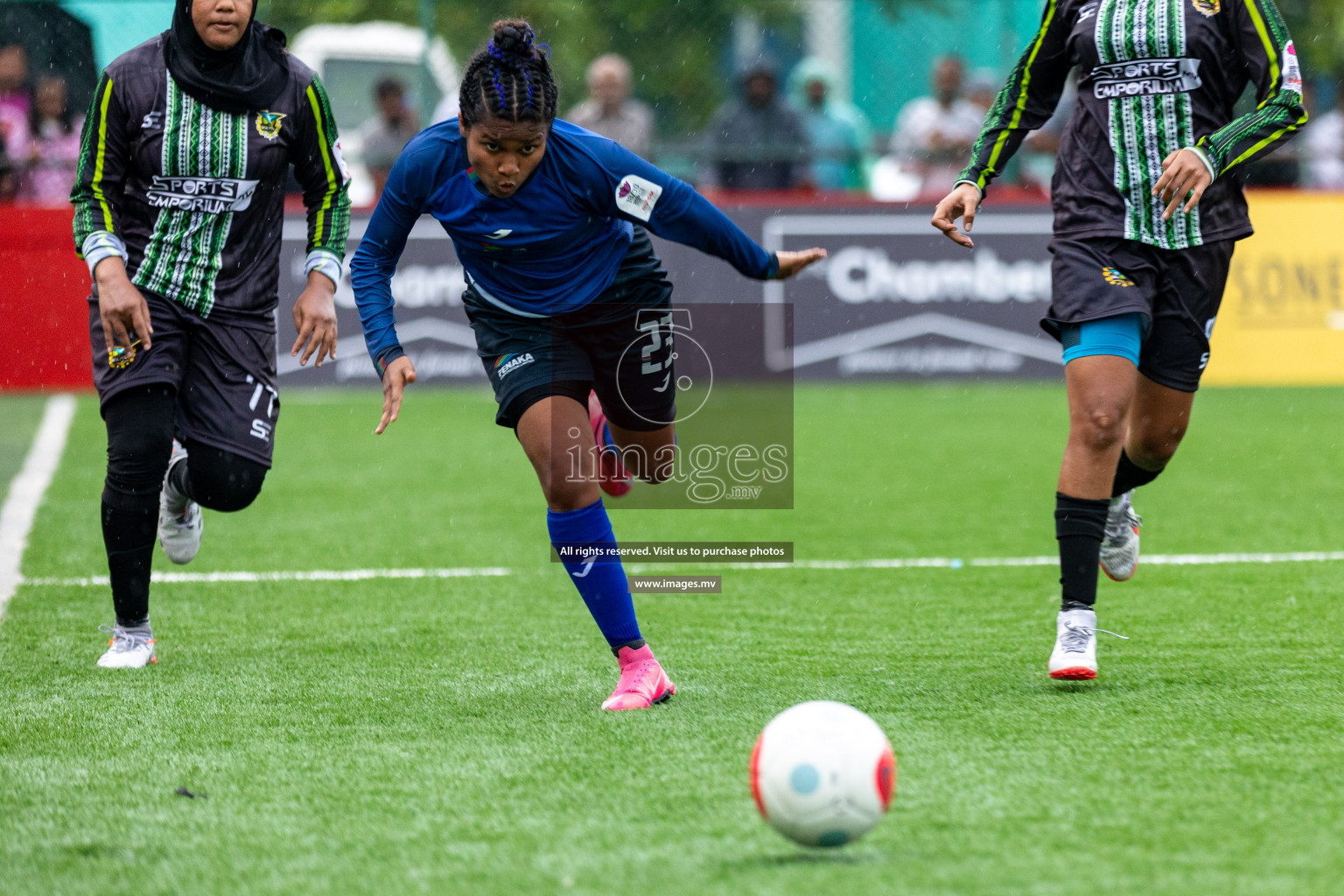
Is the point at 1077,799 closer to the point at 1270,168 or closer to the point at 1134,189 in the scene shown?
the point at 1134,189

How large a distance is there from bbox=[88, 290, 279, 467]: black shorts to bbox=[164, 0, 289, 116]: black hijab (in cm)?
63

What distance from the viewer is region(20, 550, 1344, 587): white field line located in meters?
6.40

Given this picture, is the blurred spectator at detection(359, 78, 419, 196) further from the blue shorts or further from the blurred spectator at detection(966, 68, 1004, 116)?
the blue shorts

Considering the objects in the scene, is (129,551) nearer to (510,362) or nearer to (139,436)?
(139,436)

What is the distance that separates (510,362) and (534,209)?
430 mm

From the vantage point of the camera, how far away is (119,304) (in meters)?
4.63

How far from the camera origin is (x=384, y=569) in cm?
659

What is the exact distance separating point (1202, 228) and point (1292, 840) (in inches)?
83.8

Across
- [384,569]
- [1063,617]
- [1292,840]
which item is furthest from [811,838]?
[384,569]

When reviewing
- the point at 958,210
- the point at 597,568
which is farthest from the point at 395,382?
the point at 958,210

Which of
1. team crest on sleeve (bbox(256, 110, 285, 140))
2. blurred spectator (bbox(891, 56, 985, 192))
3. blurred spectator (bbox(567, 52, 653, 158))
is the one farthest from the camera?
blurred spectator (bbox(891, 56, 985, 192))

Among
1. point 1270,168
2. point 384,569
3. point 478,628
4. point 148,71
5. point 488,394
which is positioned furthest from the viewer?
point 1270,168

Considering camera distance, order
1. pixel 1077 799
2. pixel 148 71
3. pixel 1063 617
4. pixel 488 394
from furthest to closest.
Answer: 1. pixel 488 394
2. pixel 148 71
3. pixel 1063 617
4. pixel 1077 799

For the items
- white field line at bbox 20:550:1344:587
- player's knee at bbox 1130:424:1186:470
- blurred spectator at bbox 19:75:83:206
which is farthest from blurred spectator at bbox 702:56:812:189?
player's knee at bbox 1130:424:1186:470
